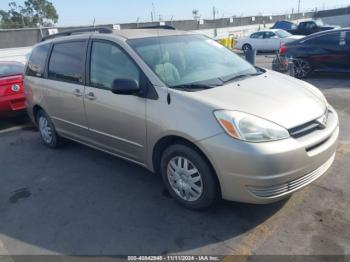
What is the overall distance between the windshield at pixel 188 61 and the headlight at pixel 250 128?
642mm

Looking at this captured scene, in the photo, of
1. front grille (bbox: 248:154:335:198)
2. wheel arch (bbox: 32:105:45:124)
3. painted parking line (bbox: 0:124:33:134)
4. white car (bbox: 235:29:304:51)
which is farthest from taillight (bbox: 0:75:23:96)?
white car (bbox: 235:29:304:51)

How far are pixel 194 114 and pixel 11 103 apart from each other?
5.22m

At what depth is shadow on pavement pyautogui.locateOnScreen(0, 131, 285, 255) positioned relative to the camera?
314 cm

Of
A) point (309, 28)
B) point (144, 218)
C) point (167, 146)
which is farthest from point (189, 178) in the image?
point (309, 28)

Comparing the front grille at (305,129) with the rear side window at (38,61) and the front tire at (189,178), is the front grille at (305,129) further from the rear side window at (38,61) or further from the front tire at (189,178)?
the rear side window at (38,61)

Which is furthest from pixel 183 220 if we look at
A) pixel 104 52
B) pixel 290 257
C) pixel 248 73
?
pixel 104 52

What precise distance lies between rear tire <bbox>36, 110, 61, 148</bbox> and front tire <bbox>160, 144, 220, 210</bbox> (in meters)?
2.61

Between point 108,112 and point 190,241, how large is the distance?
1.81 meters

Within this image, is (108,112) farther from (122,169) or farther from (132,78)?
(122,169)

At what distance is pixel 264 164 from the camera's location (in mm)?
2867

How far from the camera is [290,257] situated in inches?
110

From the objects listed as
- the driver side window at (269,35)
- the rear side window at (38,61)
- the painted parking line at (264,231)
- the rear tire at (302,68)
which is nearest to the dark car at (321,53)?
the rear tire at (302,68)

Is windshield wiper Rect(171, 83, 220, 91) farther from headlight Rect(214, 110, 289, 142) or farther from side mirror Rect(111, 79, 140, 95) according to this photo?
headlight Rect(214, 110, 289, 142)

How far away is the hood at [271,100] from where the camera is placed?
3.12 metres
